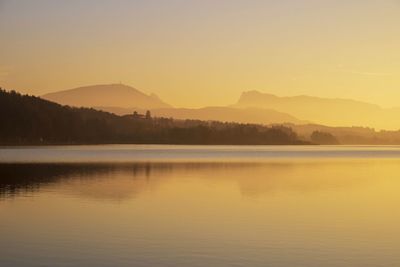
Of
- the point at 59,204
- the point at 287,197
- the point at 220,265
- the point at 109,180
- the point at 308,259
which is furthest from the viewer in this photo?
the point at 109,180

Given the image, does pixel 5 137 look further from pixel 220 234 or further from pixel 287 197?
pixel 220 234

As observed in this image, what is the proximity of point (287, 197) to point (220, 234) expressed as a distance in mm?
Answer: 14655

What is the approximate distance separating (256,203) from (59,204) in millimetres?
10375

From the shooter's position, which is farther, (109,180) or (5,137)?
(5,137)

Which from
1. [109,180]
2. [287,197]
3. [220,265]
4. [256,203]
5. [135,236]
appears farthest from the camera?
[109,180]

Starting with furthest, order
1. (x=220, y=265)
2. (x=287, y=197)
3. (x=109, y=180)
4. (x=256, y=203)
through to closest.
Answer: (x=109, y=180) → (x=287, y=197) → (x=256, y=203) → (x=220, y=265)

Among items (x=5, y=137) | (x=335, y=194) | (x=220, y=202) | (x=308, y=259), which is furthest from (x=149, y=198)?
(x=5, y=137)

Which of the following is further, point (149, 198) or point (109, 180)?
point (109, 180)

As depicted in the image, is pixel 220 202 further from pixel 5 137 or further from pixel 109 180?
pixel 5 137

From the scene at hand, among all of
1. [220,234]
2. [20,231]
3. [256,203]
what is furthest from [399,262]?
[256,203]

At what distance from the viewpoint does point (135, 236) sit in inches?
827

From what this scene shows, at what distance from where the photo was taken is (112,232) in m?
21.9

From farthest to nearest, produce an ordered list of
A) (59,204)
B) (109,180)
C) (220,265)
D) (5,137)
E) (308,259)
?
1. (5,137)
2. (109,180)
3. (59,204)
4. (308,259)
5. (220,265)

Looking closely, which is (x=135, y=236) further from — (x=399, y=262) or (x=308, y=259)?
(x=399, y=262)
